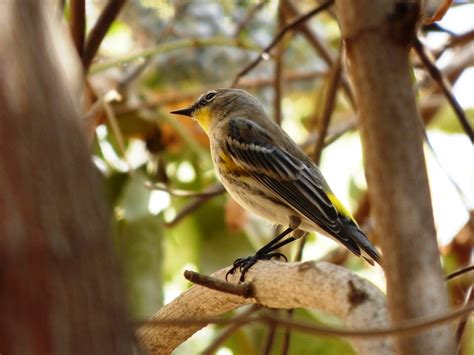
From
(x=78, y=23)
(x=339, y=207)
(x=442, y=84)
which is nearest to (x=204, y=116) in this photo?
(x=339, y=207)

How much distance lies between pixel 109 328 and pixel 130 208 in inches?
130

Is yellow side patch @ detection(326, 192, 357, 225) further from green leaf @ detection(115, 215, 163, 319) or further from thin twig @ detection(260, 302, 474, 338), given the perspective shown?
thin twig @ detection(260, 302, 474, 338)

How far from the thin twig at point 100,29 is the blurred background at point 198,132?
23 centimetres

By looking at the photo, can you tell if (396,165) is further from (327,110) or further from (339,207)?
(327,110)

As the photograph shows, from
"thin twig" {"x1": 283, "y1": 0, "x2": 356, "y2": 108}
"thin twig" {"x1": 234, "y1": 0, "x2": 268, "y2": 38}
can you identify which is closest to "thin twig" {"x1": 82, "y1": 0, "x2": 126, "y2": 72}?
"thin twig" {"x1": 283, "y1": 0, "x2": 356, "y2": 108}

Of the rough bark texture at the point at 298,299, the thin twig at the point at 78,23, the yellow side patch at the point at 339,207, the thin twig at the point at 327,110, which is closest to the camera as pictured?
the rough bark texture at the point at 298,299

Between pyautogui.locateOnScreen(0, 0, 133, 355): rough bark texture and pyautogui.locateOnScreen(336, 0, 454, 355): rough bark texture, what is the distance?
310mm

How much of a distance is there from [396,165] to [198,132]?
176 inches

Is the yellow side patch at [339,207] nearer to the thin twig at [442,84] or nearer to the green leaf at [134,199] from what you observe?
the thin twig at [442,84]

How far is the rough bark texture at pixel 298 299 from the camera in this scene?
144 centimetres

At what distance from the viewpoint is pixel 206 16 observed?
20.8 ft

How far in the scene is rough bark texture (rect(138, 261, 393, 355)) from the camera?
56.6 inches

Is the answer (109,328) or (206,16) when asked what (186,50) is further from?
(109,328)

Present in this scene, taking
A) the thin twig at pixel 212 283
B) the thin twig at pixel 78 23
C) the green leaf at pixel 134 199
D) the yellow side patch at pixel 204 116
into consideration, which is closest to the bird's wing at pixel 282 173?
the yellow side patch at pixel 204 116
